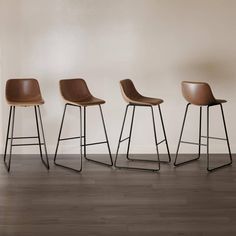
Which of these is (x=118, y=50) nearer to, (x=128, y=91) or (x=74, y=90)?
(x=128, y=91)

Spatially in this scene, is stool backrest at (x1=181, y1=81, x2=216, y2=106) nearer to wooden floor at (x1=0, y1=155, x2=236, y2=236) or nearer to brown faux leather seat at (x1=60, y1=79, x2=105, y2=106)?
wooden floor at (x1=0, y1=155, x2=236, y2=236)

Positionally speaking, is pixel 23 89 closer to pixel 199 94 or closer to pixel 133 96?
pixel 133 96

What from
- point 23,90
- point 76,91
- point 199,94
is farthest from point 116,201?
point 23,90

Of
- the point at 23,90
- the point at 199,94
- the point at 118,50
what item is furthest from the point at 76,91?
the point at 199,94

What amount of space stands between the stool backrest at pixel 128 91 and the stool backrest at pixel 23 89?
959 millimetres

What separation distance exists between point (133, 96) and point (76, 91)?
671 millimetres

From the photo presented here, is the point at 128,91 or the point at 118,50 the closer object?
the point at 128,91

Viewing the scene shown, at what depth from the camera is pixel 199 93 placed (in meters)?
4.69

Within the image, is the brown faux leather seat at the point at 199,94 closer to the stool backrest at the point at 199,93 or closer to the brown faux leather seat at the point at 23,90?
the stool backrest at the point at 199,93

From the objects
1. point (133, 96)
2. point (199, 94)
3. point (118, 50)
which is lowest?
point (133, 96)

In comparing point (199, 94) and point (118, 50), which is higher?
point (118, 50)

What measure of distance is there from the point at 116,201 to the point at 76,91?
5.87 feet

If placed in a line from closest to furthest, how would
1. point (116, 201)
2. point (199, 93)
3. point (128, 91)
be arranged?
point (116, 201) → point (199, 93) → point (128, 91)

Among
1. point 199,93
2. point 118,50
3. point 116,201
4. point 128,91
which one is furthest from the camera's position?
point 118,50
